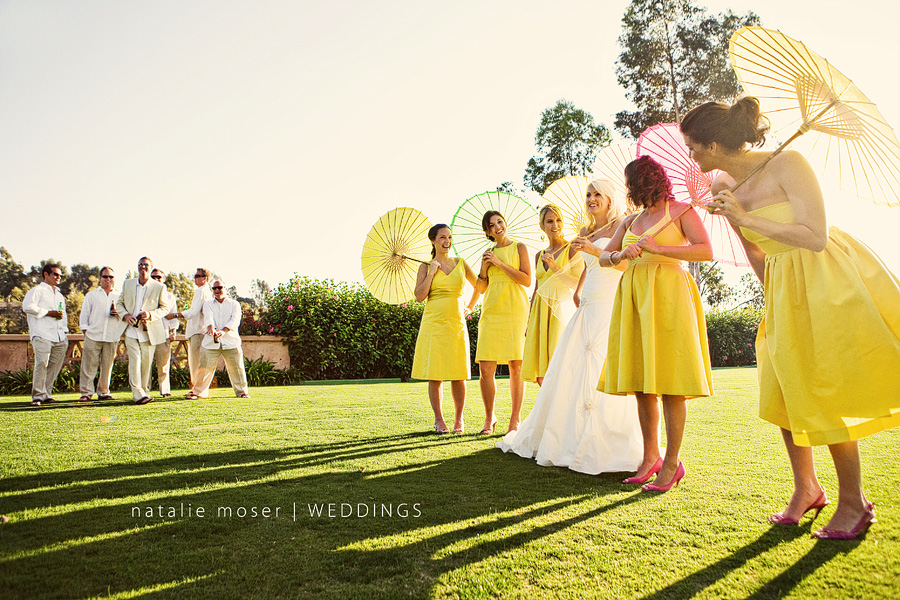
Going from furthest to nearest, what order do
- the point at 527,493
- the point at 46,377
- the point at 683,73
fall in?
1. the point at 683,73
2. the point at 46,377
3. the point at 527,493

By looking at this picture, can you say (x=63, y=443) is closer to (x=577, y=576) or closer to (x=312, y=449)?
(x=312, y=449)

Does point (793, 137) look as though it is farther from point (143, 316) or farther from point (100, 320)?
point (100, 320)

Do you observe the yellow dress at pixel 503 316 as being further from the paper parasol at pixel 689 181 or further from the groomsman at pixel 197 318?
the groomsman at pixel 197 318

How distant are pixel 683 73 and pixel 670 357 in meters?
26.6

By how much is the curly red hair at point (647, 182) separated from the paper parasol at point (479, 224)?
2731 millimetres

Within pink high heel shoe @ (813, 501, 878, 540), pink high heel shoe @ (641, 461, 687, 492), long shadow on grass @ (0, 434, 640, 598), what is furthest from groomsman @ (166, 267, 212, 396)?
pink high heel shoe @ (813, 501, 878, 540)

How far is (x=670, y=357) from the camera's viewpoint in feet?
11.8

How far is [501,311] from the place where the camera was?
246 inches

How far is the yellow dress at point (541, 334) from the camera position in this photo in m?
5.61

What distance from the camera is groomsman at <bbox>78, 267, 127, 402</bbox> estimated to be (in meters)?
9.81

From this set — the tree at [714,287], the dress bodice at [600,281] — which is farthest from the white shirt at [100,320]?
the tree at [714,287]

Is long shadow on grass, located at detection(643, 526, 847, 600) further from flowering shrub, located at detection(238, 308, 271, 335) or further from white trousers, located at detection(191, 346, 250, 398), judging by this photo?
flowering shrub, located at detection(238, 308, 271, 335)

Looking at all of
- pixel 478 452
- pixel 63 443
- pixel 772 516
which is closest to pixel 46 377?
pixel 63 443

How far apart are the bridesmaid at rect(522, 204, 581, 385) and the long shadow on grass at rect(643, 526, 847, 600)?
2.97 meters
